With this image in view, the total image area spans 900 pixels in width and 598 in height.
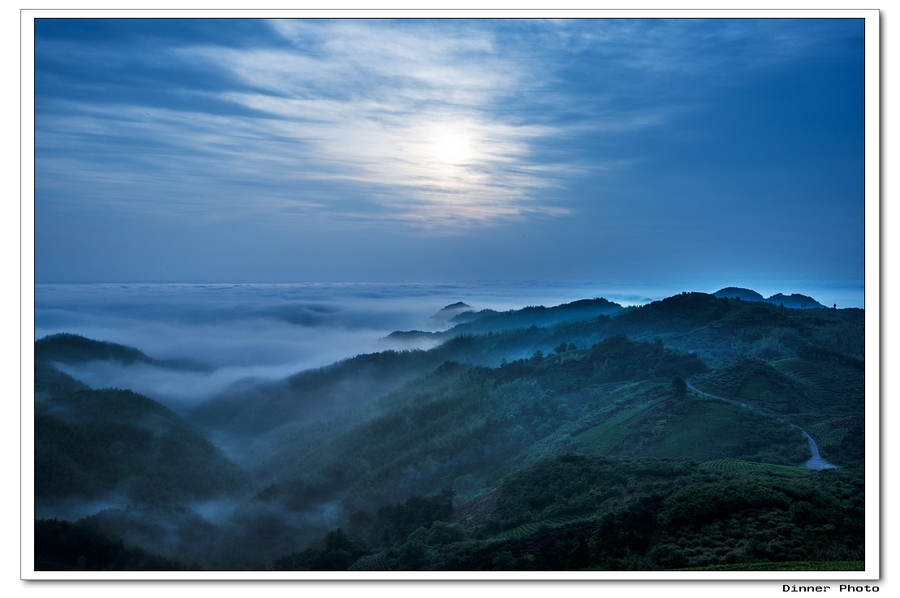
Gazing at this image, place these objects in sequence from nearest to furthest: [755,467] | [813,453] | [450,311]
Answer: [755,467], [813,453], [450,311]

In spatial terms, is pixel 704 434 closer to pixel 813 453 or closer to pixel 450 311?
pixel 813 453

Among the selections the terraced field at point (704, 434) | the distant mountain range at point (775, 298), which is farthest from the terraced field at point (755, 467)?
the distant mountain range at point (775, 298)

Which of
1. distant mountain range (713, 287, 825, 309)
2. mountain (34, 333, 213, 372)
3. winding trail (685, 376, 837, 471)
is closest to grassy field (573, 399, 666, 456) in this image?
winding trail (685, 376, 837, 471)

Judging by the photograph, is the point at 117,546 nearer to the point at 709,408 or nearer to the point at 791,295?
the point at 709,408

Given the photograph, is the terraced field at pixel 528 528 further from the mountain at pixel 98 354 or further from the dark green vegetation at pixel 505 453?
the mountain at pixel 98 354

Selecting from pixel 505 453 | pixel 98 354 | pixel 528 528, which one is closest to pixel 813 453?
pixel 528 528

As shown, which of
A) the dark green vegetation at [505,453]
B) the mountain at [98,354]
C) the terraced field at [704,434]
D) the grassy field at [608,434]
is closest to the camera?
the dark green vegetation at [505,453]

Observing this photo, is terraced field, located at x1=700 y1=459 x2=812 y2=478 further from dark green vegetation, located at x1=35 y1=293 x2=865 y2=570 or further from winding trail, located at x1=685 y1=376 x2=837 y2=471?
winding trail, located at x1=685 y1=376 x2=837 y2=471
